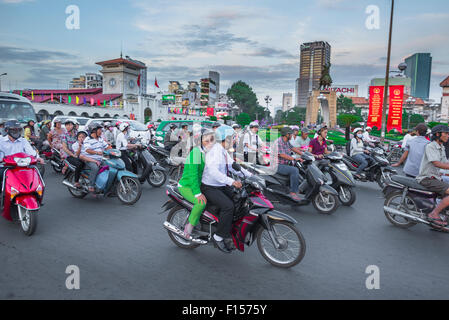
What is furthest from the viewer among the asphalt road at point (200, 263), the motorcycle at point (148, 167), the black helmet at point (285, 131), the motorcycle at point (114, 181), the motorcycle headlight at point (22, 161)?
the motorcycle at point (148, 167)

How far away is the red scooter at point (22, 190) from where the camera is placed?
15.0 ft

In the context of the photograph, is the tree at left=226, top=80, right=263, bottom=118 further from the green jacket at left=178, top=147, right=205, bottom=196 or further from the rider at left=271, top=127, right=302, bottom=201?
the green jacket at left=178, top=147, right=205, bottom=196

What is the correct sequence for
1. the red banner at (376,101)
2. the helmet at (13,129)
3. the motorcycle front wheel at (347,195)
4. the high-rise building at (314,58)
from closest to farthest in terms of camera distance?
1. the helmet at (13,129)
2. the motorcycle front wheel at (347,195)
3. the red banner at (376,101)
4. the high-rise building at (314,58)

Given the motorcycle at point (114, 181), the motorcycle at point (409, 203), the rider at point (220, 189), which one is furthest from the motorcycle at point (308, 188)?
the motorcycle at point (114, 181)

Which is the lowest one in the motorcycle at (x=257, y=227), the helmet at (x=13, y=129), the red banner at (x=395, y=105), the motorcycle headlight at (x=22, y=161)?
the motorcycle at (x=257, y=227)

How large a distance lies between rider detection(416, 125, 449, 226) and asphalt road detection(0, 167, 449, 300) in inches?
19.6

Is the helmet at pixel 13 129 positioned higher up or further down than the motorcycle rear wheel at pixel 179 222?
higher up

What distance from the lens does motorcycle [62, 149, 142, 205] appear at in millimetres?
6527

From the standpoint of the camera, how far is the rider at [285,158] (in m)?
6.32

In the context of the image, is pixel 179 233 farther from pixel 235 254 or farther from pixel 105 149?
pixel 105 149

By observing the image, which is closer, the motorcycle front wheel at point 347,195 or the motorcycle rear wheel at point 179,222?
the motorcycle rear wheel at point 179,222

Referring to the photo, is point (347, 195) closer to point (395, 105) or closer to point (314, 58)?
point (395, 105)

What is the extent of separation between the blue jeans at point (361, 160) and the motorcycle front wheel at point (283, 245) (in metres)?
5.97

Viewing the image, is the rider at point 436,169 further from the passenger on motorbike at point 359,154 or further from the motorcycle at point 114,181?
the motorcycle at point 114,181
